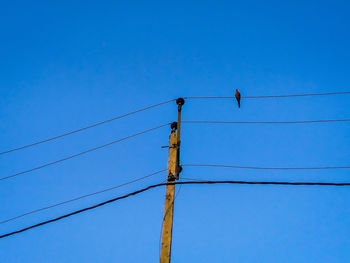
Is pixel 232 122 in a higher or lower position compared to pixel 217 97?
lower

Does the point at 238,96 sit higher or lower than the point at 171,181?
higher

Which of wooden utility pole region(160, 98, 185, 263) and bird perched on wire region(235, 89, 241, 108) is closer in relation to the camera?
wooden utility pole region(160, 98, 185, 263)

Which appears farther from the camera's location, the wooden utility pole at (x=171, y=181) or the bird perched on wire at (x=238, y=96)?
the bird perched on wire at (x=238, y=96)

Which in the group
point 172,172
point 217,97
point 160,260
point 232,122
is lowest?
point 160,260

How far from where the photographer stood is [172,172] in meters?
6.88

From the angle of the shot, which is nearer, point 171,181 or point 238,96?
point 171,181

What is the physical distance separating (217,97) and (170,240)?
559cm

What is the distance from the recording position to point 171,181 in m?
6.81

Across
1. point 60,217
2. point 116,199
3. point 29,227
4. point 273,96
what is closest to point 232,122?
point 273,96

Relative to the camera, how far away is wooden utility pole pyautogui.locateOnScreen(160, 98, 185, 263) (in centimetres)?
597

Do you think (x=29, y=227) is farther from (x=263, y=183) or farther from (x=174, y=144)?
(x=263, y=183)

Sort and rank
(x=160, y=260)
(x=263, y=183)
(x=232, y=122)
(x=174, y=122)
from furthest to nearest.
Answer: (x=232, y=122) → (x=174, y=122) → (x=263, y=183) → (x=160, y=260)

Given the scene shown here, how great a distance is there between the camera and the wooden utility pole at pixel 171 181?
597 cm

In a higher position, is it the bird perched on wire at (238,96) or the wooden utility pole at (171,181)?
the bird perched on wire at (238,96)
